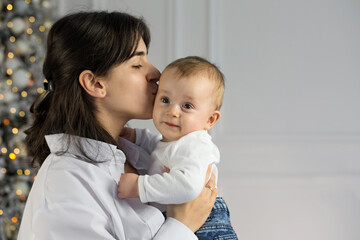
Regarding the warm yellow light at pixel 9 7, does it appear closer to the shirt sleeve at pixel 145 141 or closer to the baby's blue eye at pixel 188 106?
the shirt sleeve at pixel 145 141

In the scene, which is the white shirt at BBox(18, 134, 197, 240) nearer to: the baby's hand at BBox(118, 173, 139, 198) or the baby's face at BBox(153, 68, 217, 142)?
the baby's hand at BBox(118, 173, 139, 198)

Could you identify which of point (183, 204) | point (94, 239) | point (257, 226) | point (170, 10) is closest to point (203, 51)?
point (170, 10)

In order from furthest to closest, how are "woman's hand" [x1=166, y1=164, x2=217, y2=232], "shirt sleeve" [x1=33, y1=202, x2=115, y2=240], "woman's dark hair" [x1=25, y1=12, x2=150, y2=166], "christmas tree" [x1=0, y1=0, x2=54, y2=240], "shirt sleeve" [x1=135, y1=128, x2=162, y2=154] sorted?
"christmas tree" [x1=0, y1=0, x2=54, y2=240] < "shirt sleeve" [x1=135, y1=128, x2=162, y2=154] < "woman's dark hair" [x1=25, y1=12, x2=150, y2=166] < "woman's hand" [x1=166, y1=164, x2=217, y2=232] < "shirt sleeve" [x1=33, y1=202, x2=115, y2=240]

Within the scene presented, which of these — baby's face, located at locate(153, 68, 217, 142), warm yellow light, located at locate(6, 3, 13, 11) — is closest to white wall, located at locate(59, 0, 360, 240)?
warm yellow light, located at locate(6, 3, 13, 11)

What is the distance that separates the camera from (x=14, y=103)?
2756 mm

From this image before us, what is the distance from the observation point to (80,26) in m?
1.58

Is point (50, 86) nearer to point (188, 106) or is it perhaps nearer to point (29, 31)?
point (188, 106)

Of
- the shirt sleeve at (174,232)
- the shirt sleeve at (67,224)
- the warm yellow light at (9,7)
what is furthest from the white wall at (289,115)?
the shirt sleeve at (67,224)

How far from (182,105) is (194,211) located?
0.37 m

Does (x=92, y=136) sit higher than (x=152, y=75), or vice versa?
(x=152, y=75)

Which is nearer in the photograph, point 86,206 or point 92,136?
point 86,206

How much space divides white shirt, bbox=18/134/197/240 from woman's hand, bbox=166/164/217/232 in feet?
0.10

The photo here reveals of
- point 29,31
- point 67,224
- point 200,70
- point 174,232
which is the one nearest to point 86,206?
point 67,224

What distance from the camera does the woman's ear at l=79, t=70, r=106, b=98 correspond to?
158cm
